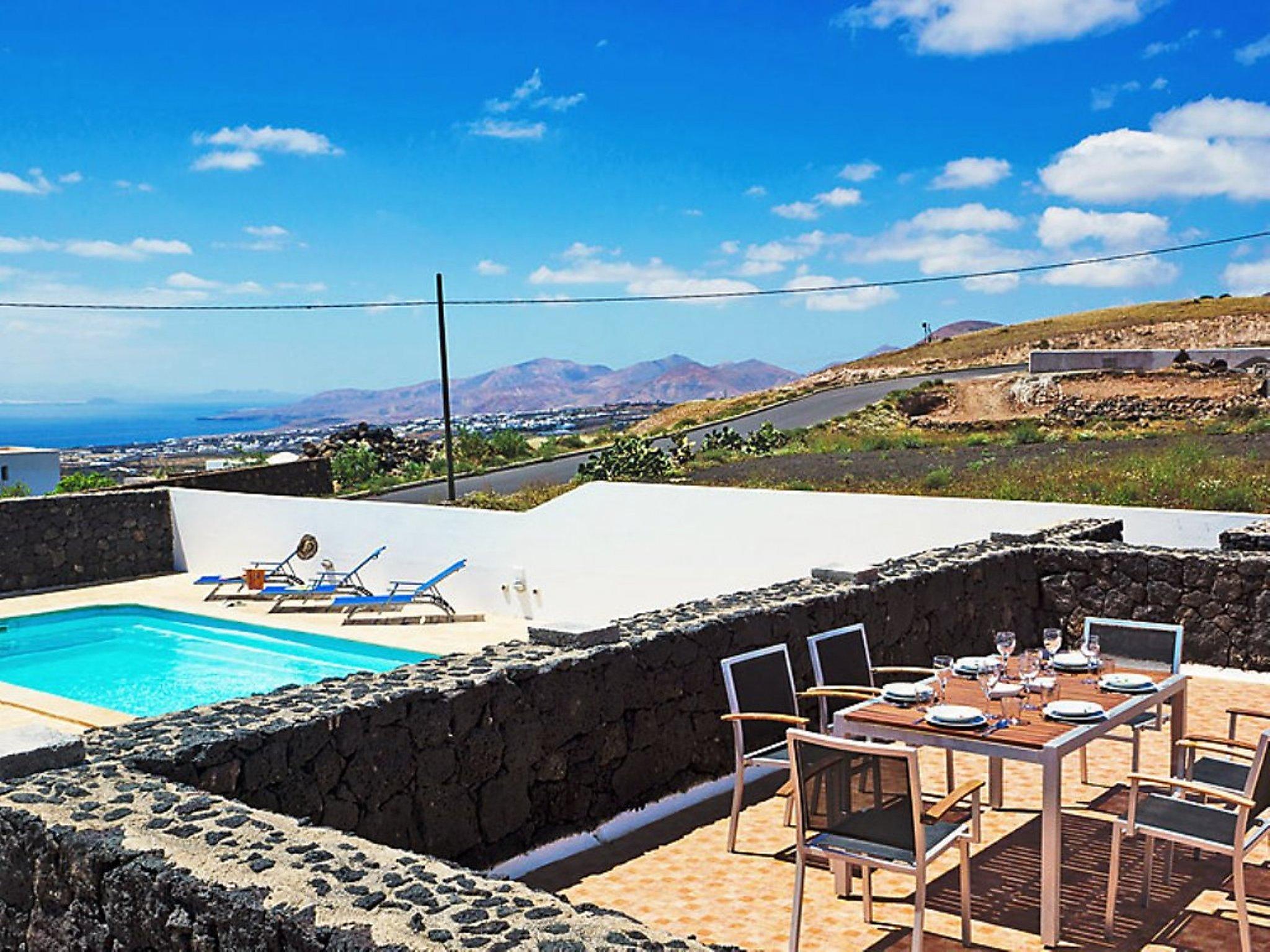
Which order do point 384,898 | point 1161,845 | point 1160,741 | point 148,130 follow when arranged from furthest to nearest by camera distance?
point 148,130, point 1160,741, point 1161,845, point 384,898

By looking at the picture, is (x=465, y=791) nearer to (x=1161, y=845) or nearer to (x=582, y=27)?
(x=1161, y=845)

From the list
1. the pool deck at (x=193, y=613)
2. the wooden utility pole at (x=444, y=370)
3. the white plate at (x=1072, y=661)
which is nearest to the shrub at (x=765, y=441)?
the wooden utility pole at (x=444, y=370)

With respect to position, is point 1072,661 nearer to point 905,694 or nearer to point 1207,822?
point 905,694

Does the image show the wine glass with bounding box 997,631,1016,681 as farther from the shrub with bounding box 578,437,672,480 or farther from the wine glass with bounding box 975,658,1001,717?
the shrub with bounding box 578,437,672,480

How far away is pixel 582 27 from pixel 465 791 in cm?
4210

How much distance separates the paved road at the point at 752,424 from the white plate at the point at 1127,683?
19229 mm

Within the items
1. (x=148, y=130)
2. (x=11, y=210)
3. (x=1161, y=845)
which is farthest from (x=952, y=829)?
(x=11, y=210)

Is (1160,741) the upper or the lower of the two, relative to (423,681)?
lower

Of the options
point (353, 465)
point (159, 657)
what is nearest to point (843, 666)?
point (159, 657)

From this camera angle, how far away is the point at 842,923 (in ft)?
18.1

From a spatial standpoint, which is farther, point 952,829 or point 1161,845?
point 1161,845

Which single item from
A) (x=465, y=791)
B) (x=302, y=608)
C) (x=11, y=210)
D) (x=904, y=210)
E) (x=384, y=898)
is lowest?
(x=302, y=608)

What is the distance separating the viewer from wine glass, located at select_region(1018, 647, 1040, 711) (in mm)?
5996

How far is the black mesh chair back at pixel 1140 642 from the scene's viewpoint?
7.11m
